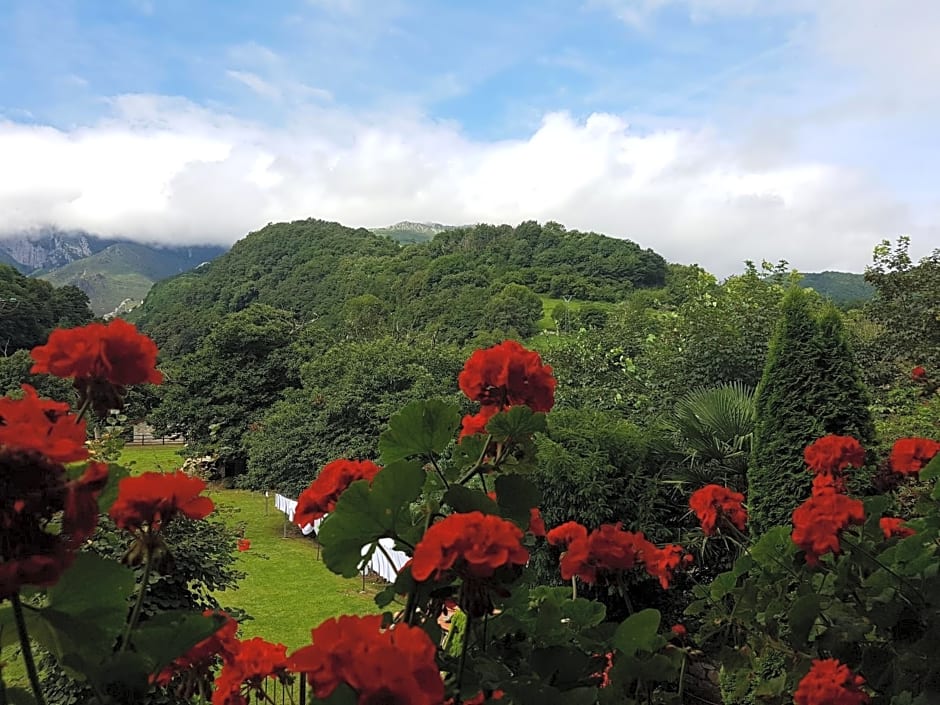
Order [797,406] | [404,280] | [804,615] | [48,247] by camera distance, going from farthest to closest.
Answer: [48,247] < [404,280] < [797,406] < [804,615]

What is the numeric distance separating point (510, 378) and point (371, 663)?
71cm

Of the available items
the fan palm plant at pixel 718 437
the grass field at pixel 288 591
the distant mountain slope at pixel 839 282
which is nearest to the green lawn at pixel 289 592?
the grass field at pixel 288 591

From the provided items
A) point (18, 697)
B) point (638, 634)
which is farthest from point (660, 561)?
point (18, 697)

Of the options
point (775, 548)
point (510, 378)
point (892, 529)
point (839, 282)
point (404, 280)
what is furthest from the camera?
point (404, 280)

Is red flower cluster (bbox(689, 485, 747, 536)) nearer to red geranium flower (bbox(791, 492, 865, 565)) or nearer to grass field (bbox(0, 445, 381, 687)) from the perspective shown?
red geranium flower (bbox(791, 492, 865, 565))

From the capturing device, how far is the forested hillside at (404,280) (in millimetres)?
37094

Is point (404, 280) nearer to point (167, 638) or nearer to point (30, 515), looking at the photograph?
point (167, 638)

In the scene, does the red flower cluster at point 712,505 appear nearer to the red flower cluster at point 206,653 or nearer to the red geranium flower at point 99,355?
the red flower cluster at point 206,653

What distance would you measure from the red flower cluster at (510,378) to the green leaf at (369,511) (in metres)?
0.31

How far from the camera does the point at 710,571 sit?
19.4 ft

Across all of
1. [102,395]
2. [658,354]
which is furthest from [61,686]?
[658,354]

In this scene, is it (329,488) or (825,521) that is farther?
(825,521)

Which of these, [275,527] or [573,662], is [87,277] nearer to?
[275,527]

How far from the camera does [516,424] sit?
118cm
